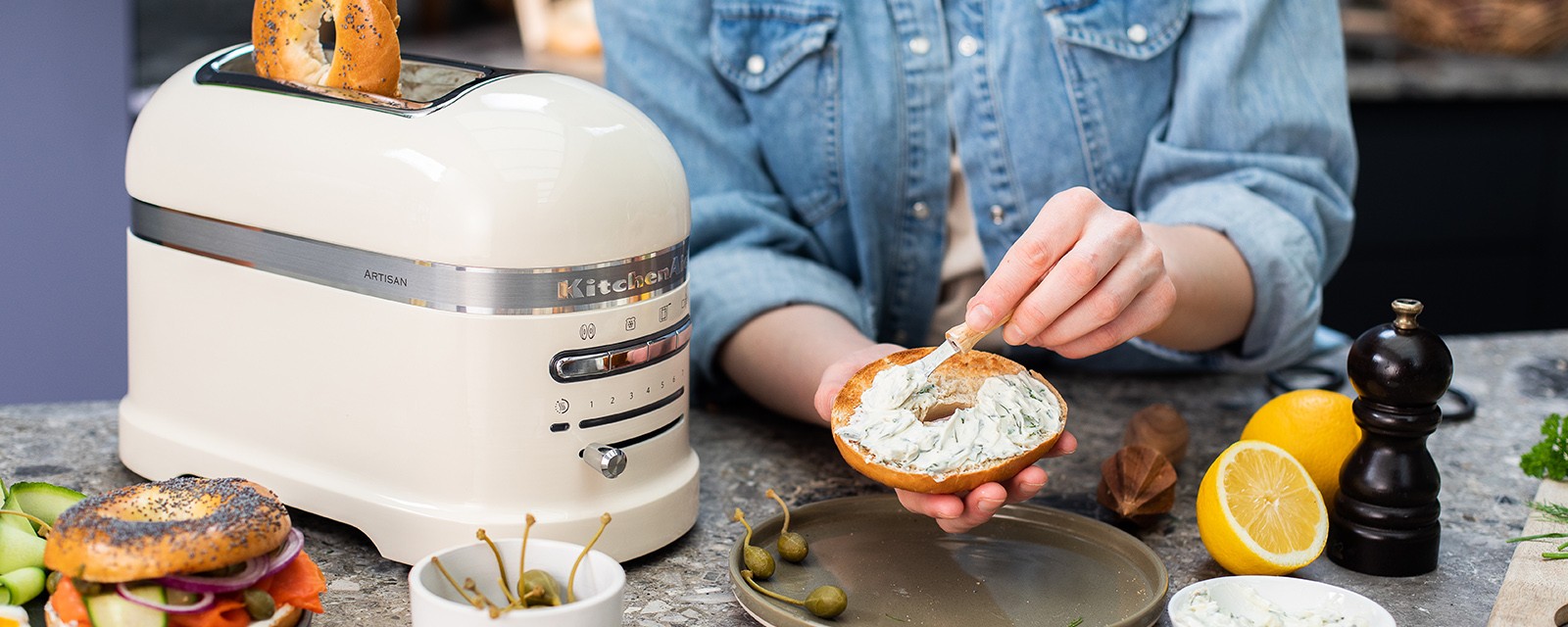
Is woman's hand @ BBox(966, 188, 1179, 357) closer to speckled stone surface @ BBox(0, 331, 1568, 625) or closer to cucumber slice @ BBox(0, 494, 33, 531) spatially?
speckled stone surface @ BBox(0, 331, 1568, 625)

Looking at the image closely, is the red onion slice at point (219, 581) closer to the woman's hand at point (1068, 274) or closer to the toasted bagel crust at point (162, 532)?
the toasted bagel crust at point (162, 532)

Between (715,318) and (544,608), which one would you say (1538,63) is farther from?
(544,608)

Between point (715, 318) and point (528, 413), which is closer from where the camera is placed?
point (528, 413)

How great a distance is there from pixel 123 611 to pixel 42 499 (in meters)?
0.21

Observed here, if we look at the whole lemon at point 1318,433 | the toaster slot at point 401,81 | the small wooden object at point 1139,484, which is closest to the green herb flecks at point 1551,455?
the whole lemon at point 1318,433

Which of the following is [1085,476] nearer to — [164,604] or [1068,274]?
[1068,274]

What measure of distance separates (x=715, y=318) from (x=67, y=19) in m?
1.45

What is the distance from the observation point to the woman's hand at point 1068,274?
0.91m

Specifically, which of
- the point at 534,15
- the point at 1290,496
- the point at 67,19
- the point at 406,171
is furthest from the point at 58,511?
the point at 534,15

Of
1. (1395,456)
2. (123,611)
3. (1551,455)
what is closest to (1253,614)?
(1395,456)

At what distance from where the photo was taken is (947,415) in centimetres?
102

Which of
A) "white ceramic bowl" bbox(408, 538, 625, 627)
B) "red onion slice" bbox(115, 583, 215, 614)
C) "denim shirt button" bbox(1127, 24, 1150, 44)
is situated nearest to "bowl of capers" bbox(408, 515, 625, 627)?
"white ceramic bowl" bbox(408, 538, 625, 627)

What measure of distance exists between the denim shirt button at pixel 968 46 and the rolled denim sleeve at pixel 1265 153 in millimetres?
198

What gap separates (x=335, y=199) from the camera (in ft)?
2.99
